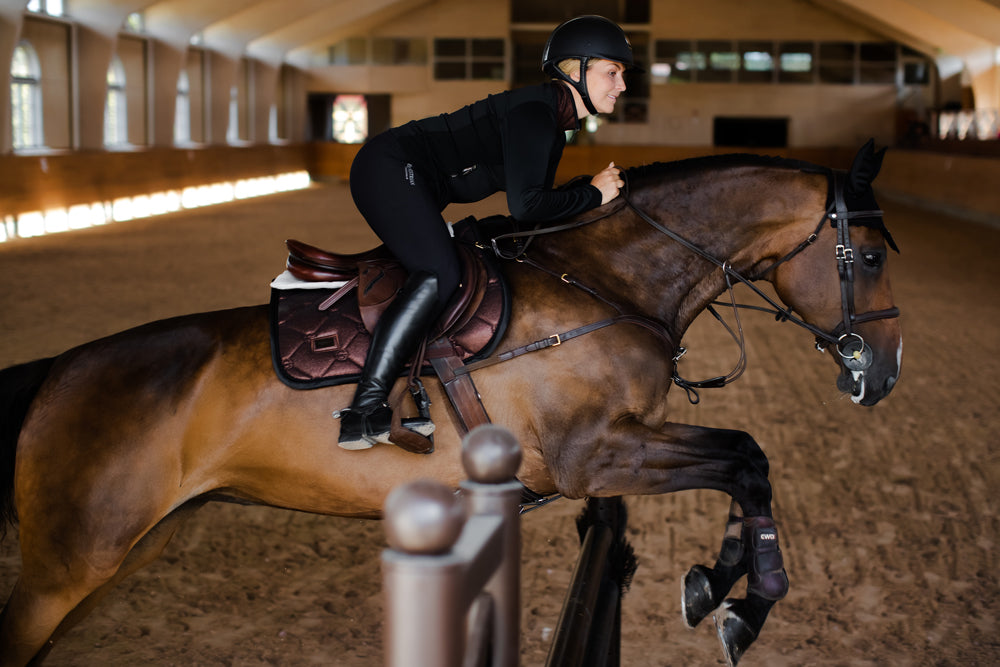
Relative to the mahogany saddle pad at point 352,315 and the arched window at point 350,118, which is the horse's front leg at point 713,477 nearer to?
the mahogany saddle pad at point 352,315

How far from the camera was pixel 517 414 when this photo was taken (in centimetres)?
288

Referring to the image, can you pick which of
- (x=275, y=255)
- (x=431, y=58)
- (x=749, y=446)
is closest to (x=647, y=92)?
(x=431, y=58)

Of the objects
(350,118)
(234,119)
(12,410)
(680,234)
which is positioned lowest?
(12,410)

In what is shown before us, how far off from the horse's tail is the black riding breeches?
1.13 metres

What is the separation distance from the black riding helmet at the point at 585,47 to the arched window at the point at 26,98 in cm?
2012

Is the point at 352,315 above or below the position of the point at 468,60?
below

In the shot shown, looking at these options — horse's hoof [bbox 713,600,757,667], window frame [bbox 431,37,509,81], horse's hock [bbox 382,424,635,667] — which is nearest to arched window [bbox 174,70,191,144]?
window frame [bbox 431,37,509,81]

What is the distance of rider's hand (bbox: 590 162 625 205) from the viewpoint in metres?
3.05

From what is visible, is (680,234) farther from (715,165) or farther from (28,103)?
(28,103)

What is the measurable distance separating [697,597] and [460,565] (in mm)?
2028

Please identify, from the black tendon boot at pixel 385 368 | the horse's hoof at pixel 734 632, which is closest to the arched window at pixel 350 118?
the black tendon boot at pixel 385 368

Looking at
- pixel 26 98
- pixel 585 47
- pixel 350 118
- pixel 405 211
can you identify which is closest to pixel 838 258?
pixel 585 47

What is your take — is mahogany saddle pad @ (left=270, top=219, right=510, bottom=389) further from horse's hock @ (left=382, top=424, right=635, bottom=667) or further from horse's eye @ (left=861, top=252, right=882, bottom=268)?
horse's hock @ (left=382, top=424, right=635, bottom=667)

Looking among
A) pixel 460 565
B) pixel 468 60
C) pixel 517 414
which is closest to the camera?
pixel 460 565
